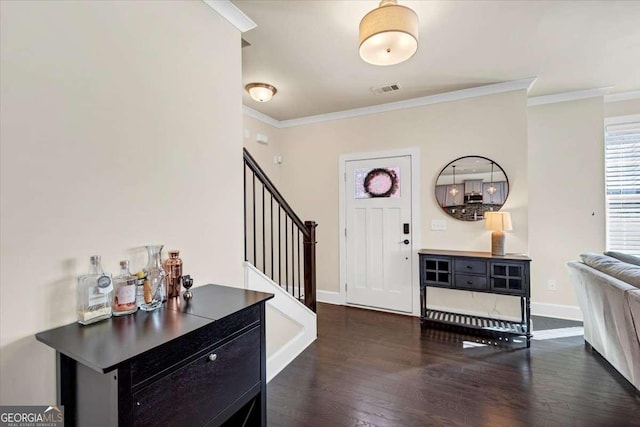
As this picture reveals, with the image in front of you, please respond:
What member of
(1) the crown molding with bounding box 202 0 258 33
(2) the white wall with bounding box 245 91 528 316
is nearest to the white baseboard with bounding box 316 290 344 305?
(2) the white wall with bounding box 245 91 528 316

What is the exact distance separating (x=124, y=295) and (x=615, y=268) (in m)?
3.24

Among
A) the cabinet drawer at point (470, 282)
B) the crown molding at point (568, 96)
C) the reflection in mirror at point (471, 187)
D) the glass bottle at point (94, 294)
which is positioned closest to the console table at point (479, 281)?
the cabinet drawer at point (470, 282)

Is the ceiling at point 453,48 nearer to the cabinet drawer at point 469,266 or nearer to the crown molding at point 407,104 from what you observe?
the crown molding at point 407,104

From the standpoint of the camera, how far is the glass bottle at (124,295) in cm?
126

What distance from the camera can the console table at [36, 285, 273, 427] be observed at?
0.92m

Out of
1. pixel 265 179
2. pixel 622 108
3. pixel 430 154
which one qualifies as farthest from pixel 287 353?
pixel 622 108

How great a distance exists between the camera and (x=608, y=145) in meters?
3.56

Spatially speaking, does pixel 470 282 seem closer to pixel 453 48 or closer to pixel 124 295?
pixel 453 48

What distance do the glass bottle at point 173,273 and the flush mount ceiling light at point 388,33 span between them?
1719 mm

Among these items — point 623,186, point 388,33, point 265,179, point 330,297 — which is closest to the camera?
point 388,33

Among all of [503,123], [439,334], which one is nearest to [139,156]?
[439,334]

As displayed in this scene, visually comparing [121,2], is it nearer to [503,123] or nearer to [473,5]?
[473,5]

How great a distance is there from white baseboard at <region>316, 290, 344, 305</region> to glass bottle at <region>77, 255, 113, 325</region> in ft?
10.6

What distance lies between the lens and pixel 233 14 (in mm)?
2021
